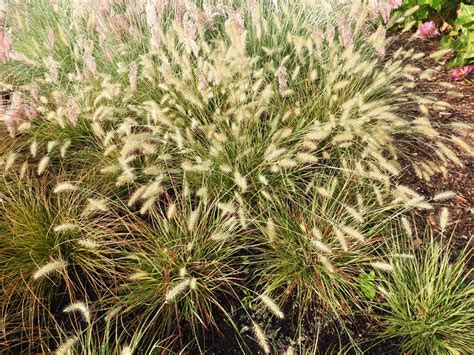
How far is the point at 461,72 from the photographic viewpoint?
3984mm

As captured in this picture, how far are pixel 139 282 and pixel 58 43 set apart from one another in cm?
259

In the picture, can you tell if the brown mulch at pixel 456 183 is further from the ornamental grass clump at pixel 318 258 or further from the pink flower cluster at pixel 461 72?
the ornamental grass clump at pixel 318 258

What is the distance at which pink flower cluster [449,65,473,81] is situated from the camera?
3955mm

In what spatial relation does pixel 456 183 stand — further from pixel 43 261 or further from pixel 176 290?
pixel 43 261

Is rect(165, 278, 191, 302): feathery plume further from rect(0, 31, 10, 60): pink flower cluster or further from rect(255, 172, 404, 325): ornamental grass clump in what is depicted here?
rect(0, 31, 10, 60): pink flower cluster

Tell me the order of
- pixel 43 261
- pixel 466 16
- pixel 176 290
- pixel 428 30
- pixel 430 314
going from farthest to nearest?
1. pixel 428 30
2. pixel 466 16
3. pixel 43 261
4. pixel 430 314
5. pixel 176 290

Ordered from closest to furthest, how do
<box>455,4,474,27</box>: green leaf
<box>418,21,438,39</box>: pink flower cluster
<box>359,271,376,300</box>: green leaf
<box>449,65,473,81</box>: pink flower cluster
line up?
<box>359,271,376,300</box>: green leaf
<box>455,4,474,27</box>: green leaf
<box>449,65,473,81</box>: pink flower cluster
<box>418,21,438,39</box>: pink flower cluster

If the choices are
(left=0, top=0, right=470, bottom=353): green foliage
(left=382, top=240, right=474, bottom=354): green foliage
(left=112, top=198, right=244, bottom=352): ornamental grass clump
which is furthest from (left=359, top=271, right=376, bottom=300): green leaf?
(left=112, top=198, right=244, bottom=352): ornamental grass clump

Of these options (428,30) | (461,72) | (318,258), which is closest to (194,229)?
(318,258)

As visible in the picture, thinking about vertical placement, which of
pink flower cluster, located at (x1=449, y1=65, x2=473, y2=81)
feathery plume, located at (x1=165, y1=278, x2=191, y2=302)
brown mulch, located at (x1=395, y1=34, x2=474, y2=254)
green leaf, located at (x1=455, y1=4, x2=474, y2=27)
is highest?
green leaf, located at (x1=455, y1=4, x2=474, y2=27)

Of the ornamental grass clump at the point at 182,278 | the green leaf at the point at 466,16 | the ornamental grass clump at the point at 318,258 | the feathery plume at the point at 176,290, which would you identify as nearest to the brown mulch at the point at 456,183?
the green leaf at the point at 466,16

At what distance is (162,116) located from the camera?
2.67 m

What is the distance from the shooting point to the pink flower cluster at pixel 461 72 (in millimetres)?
3955

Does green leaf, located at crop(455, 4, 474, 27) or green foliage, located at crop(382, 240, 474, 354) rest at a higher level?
green leaf, located at crop(455, 4, 474, 27)
